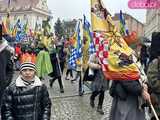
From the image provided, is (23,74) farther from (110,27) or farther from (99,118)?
(99,118)

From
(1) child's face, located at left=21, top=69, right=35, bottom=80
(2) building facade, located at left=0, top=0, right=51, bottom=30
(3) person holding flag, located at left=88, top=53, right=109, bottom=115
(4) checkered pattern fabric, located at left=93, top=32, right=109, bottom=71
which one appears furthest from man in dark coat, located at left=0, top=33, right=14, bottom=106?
(2) building facade, located at left=0, top=0, right=51, bottom=30

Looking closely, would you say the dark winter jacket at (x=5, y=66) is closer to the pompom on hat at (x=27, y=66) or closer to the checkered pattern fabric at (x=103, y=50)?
the checkered pattern fabric at (x=103, y=50)

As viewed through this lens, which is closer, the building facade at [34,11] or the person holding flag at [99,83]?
the person holding flag at [99,83]

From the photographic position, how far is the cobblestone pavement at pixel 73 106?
1118 cm

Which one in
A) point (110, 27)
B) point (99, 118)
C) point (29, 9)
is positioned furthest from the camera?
point (29, 9)

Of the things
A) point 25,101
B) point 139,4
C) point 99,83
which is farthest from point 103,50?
point 99,83

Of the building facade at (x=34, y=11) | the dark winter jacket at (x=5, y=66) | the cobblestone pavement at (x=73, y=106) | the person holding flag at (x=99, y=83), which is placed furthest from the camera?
the building facade at (x=34, y=11)

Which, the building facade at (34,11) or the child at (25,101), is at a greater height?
the child at (25,101)

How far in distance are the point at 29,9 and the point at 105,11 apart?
127m

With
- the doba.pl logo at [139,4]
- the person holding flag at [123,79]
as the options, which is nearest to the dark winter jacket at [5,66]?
the person holding flag at [123,79]

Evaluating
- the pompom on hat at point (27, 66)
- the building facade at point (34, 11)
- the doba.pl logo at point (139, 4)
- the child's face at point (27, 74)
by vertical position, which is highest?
the doba.pl logo at point (139, 4)

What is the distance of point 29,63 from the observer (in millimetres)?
5934

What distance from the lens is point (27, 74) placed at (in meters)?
5.76

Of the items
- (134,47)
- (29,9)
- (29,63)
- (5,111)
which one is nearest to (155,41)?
(134,47)
